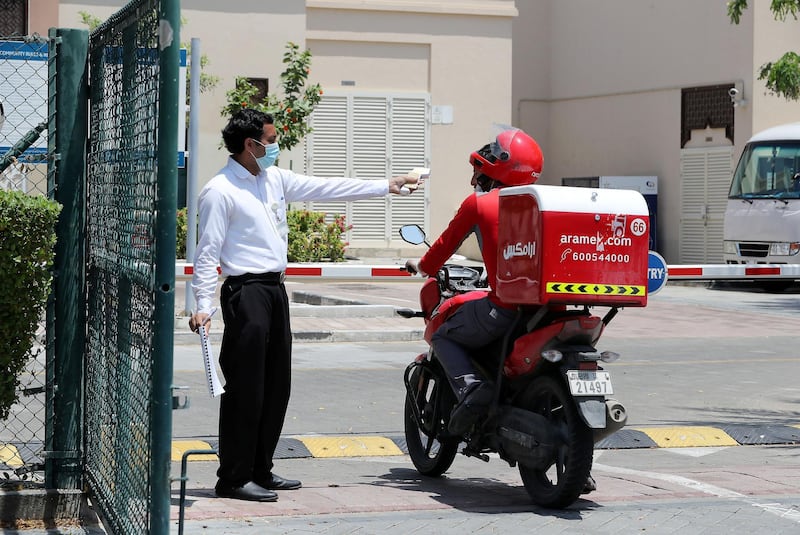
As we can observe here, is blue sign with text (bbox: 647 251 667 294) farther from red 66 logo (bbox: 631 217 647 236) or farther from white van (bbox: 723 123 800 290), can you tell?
white van (bbox: 723 123 800 290)

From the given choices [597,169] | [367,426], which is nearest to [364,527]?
[367,426]

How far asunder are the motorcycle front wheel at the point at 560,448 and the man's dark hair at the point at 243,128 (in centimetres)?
185

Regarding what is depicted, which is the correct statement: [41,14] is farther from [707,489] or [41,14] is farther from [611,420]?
[611,420]

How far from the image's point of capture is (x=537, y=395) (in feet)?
22.6

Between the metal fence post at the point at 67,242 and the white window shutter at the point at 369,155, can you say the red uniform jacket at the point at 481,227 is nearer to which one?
the metal fence post at the point at 67,242

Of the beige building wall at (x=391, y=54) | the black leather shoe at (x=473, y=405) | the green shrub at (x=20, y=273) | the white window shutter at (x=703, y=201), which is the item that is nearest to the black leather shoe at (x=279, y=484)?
the black leather shoe at (x=473, y=405)

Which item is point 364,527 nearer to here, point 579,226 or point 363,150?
point 579,226

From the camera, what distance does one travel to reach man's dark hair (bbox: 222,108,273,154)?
274 inches

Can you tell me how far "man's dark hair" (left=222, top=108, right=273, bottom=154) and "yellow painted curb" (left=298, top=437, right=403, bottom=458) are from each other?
7.86ft

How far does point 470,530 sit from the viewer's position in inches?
250

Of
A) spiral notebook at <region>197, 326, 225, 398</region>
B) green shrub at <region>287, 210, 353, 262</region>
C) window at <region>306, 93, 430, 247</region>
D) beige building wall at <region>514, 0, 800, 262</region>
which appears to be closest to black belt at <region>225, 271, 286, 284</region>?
spiral notebook at <region>197, 326, 225, 398</region>

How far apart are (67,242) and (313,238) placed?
19.4m

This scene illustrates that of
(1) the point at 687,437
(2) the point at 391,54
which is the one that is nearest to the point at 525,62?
(2) the point at 391,54

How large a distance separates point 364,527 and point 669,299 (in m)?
16.7
